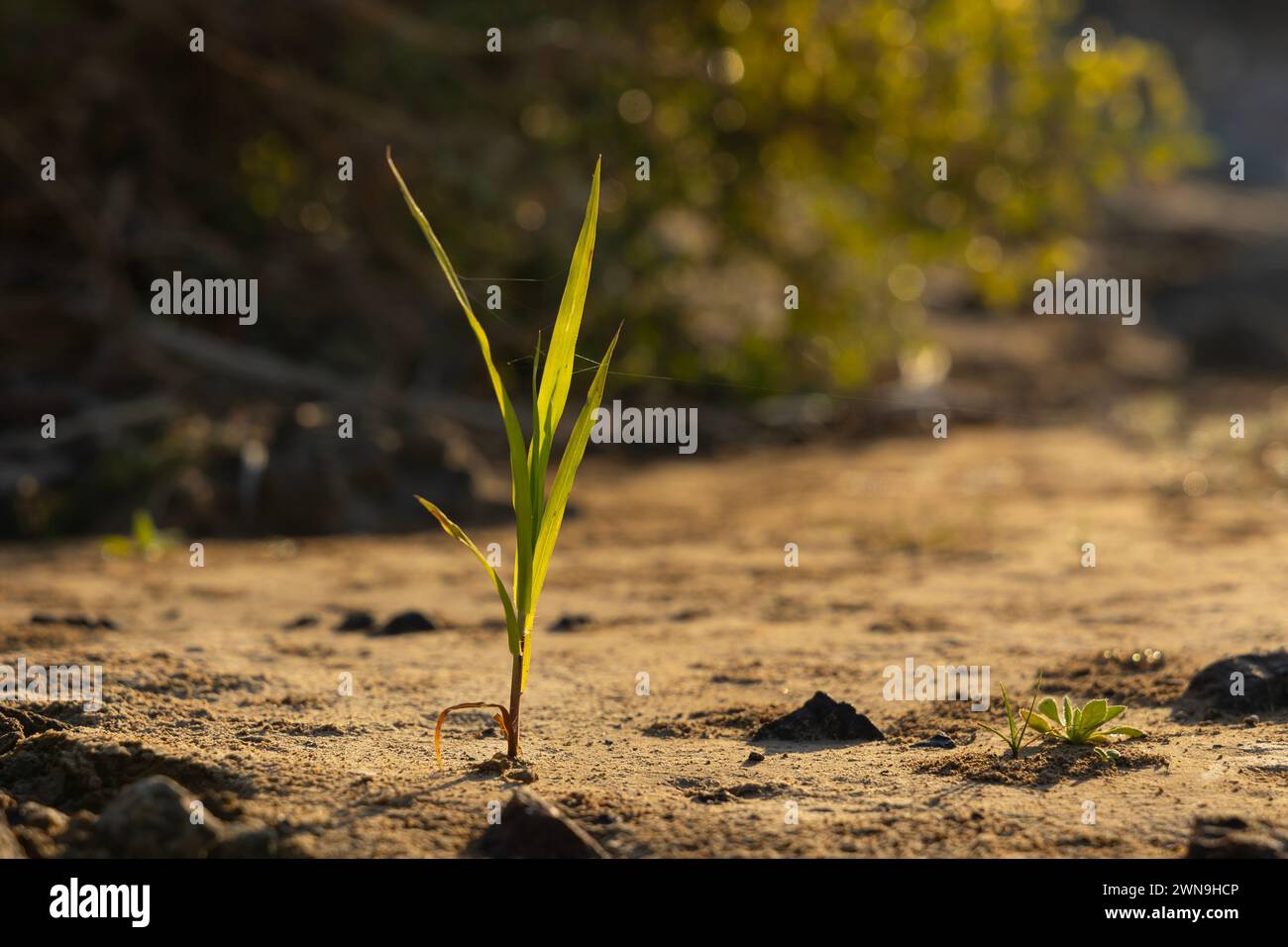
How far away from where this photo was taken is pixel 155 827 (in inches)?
84.7

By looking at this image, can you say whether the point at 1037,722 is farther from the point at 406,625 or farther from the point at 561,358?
the point at 406,625

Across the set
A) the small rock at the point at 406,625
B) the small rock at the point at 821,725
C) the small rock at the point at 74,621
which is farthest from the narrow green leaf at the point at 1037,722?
the small rock at the point at 74,621

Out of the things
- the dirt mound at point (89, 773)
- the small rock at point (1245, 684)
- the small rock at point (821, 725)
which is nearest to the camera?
the dirt mound at point (89, 773)

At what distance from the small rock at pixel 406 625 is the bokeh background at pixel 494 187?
2.63 meters

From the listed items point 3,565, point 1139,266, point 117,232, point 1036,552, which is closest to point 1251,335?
point 1139,266

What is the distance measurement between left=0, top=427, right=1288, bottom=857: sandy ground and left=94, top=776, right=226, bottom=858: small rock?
0.45 feet

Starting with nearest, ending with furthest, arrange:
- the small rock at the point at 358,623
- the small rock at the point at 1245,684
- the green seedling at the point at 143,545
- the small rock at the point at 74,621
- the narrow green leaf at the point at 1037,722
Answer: the narrow green leaf at the point at 1037,722 < the small rock at the point at 1245,684 < the small rock at the point at 74,621 < the small rock at the point at 358,623 < the green seedling at the point at 143,545

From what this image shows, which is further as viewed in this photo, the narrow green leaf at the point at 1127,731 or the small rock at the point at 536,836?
the narrow green leaf at the point at 1127,731

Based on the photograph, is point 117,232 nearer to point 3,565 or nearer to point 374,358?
point 374,358

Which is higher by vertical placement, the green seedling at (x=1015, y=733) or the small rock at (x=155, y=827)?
the green seedling at (x=1015, y=733)

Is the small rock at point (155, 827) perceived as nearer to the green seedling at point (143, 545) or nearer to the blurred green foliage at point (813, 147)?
the green seedling at point (143, 545)

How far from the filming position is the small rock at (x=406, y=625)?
4.05 meters

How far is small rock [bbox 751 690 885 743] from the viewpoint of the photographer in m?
2.85

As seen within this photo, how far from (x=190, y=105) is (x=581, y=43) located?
264 cm
